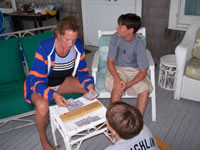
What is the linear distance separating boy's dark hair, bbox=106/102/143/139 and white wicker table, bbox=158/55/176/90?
6.24 ft

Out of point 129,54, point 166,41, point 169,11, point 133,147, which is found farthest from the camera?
point 166,41

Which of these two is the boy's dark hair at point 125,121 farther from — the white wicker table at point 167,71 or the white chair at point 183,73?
the white wicker table at point 167,71

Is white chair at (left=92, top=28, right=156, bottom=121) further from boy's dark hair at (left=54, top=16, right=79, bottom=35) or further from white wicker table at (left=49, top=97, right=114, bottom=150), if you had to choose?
boy's dark hair at (left=54, top=16, right=79, bottom=35)

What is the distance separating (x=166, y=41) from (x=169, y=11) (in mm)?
521

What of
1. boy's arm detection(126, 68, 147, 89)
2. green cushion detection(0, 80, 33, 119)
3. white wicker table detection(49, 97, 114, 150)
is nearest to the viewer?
white wicker table detection(49, 97, 114, 150)

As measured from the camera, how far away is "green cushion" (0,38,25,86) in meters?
2.38

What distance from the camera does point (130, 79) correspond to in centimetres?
236

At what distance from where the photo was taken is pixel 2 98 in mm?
2158

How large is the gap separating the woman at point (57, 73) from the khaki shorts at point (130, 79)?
0.74ft

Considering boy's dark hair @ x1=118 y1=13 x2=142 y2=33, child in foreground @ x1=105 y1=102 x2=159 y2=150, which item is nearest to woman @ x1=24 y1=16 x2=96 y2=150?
boy's dark hair @ x1=118 y1=13 x2=142 y2=33

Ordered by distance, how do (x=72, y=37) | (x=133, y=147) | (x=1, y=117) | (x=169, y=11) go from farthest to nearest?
1. (x=169, y=11)
2. (x=1, y=117)
3. (x=72, y=37)
4. (x=133, y=147)

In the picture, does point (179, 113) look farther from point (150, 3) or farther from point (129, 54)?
point (150, 3)

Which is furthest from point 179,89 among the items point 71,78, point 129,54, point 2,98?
point 2,98

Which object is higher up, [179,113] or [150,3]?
[150,3]
